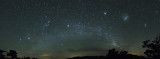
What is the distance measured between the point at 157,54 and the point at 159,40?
3.48 meters

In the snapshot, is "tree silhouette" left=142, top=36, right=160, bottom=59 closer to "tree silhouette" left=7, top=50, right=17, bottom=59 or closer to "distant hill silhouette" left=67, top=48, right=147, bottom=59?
"distant hill silhouette" left=67, top=48, right=147, bottom=59

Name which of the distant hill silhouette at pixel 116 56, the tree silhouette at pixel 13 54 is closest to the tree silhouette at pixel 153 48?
the distant hill silhouette at pixel 116 56

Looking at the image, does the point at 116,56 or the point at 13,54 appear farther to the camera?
the point at 13,54

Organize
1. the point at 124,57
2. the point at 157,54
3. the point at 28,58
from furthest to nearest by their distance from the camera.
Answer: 1. the point at 157,54
2. the point at 28,58
3. the point at 124,57

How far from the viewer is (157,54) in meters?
41.5

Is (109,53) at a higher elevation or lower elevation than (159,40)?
lower

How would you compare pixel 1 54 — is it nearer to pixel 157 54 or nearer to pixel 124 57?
pixel 124 57

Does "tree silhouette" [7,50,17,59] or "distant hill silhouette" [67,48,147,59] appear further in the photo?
"tree silhouette" [7,50,17,59]

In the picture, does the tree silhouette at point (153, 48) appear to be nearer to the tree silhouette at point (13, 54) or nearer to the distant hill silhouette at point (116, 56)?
the distant hill silhouette at point (116, 56)

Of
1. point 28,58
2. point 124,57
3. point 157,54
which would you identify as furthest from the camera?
point 157,54

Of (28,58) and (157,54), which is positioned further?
(157,54)

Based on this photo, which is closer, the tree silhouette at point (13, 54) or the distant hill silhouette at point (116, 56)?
the distant hill silhouette at point (116, 56)

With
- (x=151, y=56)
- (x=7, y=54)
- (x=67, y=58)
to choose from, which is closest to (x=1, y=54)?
(x=7, y=54)

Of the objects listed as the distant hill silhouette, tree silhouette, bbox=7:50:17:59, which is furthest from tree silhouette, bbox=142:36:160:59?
tree silhouette, bbox=7:50:17:59
